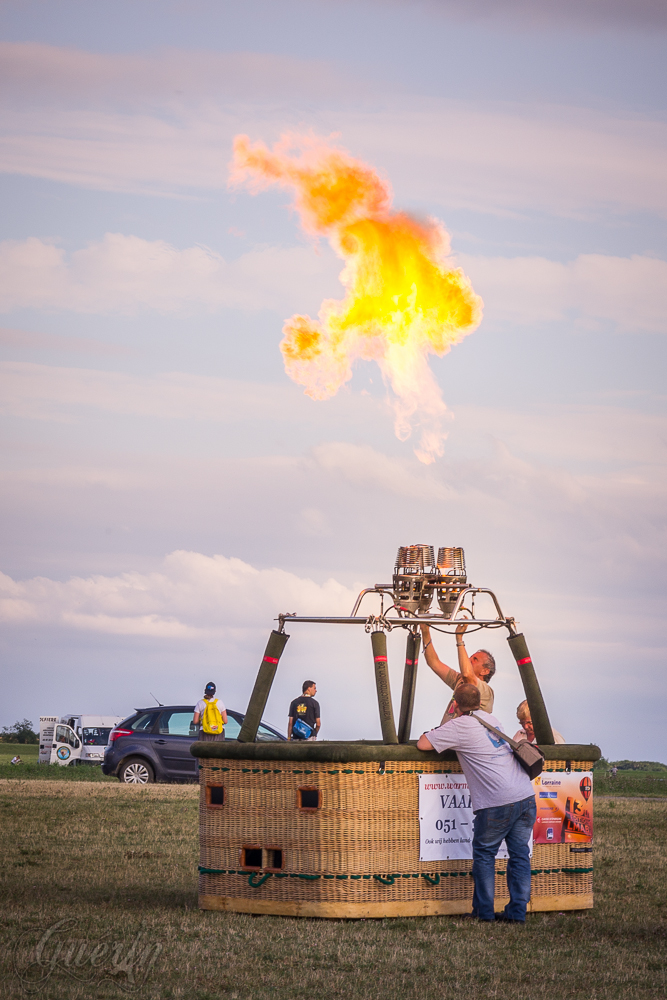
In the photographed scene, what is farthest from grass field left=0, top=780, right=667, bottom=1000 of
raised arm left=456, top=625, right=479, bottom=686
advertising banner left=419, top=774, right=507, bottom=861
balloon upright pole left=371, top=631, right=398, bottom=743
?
raised arm left=456, top=625, right=479, bottom=686

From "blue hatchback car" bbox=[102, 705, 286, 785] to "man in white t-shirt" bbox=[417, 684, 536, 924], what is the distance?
12199mm

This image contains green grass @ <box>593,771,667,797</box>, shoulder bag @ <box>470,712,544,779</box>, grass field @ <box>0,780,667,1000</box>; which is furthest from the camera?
green grass @ <box>593,771,667,797</box>

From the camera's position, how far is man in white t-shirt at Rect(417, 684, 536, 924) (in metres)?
9.36

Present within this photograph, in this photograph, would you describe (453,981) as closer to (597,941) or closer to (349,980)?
(349,980)

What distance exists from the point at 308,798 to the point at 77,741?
72.9 ft

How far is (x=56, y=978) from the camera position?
717 centimetres

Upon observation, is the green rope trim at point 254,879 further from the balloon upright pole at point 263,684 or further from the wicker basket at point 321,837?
the balloon upright pole at point 263,684

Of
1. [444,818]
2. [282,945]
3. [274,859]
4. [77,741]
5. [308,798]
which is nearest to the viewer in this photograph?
[282,945]

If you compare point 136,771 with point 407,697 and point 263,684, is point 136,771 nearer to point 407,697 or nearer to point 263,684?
point 407,697

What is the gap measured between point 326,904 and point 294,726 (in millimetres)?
7858

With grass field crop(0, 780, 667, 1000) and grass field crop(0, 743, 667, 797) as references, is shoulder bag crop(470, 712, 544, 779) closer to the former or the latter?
grass field crop(0, 780, 667, 1000)

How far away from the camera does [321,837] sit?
9359 millimetres

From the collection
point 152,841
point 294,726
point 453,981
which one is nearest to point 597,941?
point 453,981

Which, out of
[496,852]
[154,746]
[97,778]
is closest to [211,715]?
[154,746]
